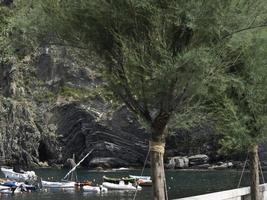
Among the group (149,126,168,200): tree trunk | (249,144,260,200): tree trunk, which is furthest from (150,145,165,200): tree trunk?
(249,144,260,200): tree trunk

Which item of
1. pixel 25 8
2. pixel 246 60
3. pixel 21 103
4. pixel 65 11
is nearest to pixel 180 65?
pixel 65 11

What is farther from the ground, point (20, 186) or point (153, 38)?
point (153, 38)

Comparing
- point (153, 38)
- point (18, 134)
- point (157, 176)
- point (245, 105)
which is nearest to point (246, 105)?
point (245, 105)

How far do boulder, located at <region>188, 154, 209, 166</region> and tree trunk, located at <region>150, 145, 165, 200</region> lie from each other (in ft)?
300

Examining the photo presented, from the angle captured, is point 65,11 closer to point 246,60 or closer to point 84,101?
point 246,60

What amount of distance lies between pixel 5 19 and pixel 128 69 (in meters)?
3.06

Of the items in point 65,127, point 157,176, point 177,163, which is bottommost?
point 157,176

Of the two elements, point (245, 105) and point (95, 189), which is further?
point (95, 189)

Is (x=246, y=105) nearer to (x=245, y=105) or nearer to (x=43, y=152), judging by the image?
(x=245, y=105)

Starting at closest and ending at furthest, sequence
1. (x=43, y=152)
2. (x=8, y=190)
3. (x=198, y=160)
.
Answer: (x=8, y=190) < (x=198, y=160) < (x=43, y=152)

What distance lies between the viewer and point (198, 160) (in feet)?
334

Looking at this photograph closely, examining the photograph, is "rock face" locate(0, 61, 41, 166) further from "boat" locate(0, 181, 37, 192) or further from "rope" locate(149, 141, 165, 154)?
"rope" locate(149, 141, 165, 154)

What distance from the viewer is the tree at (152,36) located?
937cm

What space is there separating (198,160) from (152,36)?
93770 millimetres
